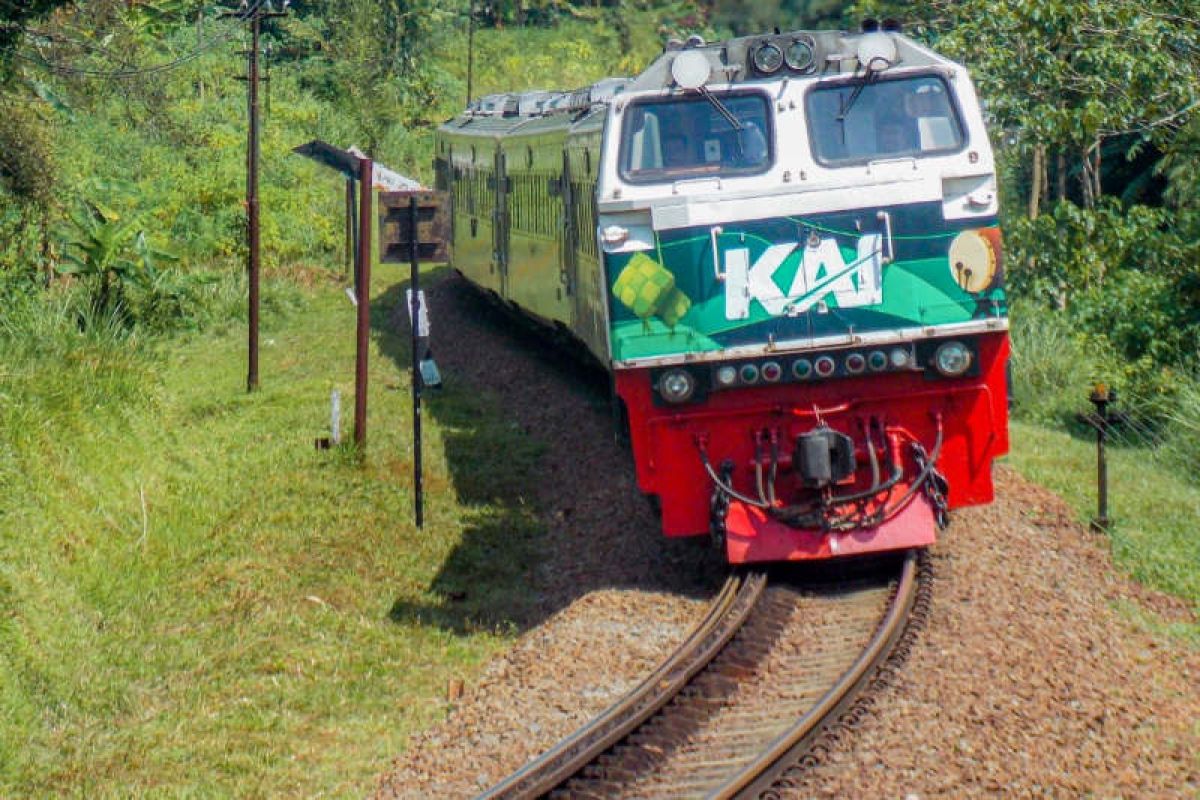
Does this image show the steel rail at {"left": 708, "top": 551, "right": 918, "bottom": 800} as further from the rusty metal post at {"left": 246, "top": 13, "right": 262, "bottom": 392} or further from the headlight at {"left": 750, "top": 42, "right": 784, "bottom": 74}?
the rusty metal post at {"left": 246, "top": 13, "right": 262, "bottom": 392}

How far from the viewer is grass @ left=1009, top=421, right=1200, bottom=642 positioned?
31.6 feet

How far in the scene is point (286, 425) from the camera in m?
14.7

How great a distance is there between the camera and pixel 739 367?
893 centimetres

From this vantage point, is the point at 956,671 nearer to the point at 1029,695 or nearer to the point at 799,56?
the point at 1029,695

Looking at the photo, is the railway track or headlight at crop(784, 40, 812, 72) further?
headlight at crop(784, 40, 812, 72)

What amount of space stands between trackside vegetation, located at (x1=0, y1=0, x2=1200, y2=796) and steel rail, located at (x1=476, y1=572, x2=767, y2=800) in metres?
0.94

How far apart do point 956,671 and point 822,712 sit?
847 mm

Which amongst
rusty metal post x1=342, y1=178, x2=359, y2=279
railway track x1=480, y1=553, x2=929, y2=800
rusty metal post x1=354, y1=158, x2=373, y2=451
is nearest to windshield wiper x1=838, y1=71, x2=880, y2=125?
railway track x1=480, y1=553, x2=929, y2=800

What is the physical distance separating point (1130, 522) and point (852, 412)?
2.72m

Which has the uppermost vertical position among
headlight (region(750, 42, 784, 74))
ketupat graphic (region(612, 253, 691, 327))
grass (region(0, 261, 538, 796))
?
headlight (region(750, 42, 784, 74))

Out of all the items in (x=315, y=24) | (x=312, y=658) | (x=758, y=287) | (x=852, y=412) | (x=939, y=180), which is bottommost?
(x=312, y=658)

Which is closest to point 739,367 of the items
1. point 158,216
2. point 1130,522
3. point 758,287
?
point 758,287

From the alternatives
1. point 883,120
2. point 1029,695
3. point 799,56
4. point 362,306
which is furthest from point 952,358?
point 362,306

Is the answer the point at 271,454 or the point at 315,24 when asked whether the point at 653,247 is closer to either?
the point at 271,454
